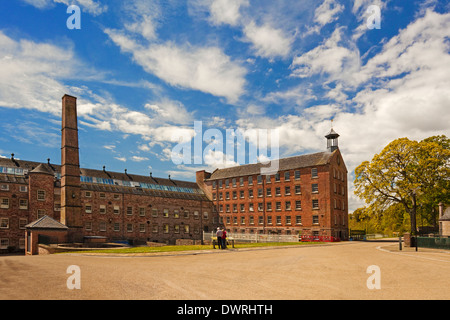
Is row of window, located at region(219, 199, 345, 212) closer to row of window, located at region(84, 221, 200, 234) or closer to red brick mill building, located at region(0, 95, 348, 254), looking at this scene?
red brick mill building, located at region(0, 95, 348, 254)

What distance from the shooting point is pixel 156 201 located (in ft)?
208

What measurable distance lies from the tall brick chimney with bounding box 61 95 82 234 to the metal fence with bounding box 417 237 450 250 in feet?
125

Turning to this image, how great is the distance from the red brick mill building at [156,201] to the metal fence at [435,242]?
1968 cm

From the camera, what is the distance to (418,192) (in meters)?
40.0

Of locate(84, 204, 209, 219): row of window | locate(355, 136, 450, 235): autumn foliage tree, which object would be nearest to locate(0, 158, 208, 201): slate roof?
locate(84, 204, 209, 219): row of window

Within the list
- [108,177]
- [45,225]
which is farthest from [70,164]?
[108,177]

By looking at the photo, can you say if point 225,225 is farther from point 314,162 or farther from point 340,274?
point 340,274

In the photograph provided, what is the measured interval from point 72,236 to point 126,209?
1758 cm

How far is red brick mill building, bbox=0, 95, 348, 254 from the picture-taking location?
4391cm

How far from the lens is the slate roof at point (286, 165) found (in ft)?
185

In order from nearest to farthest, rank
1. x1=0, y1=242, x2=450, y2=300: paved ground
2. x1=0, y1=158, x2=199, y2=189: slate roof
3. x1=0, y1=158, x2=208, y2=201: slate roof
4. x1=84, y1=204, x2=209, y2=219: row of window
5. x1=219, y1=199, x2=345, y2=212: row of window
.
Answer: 1. x1=0, y1=242, x2=450, y2=300: paved ground
2. x1=0, y1=158, x2=208, y2=201: slate roof
3. x1=0, y1=158, x2=199, y2=189: slate roof
4. x1=219, y1=199, x2=345, y2=212: row of window
5. x1=84, y1=204, x2=209, y2=219: row of window

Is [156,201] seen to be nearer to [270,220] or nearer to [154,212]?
[154,212]

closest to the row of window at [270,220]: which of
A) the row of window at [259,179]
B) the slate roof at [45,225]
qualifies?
the row of window at [259,179]
